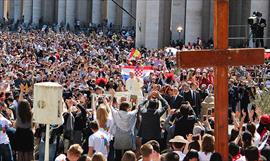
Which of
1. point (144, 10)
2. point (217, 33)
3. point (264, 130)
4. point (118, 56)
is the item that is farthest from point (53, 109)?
point (144, 10)

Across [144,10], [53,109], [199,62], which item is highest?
[144,10]

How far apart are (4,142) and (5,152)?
23cm

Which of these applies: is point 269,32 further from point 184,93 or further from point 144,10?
point 184,93

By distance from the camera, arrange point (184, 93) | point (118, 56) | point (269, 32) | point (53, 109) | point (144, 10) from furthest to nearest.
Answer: point (144, 10), point (269, 32), point (118, 56), point (184, 93), point (53, 109)

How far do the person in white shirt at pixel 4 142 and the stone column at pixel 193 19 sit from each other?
32.7 meters

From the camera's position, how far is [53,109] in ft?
33.6

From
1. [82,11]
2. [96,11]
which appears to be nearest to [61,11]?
[82,11]

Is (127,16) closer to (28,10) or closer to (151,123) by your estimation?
(28,10)

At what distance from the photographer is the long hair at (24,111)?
524 inches

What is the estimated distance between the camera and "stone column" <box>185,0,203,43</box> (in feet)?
149

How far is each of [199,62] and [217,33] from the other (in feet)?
1.80

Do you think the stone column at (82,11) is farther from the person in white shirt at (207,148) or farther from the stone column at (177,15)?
the person in white shirt at (207,148)

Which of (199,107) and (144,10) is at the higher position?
(144,10)

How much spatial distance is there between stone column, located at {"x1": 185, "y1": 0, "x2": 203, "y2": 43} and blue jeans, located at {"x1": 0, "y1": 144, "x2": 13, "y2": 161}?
32.7 meters
